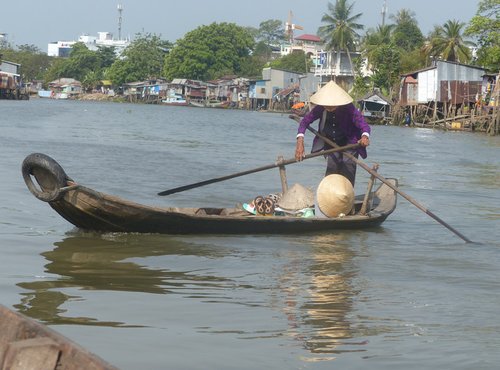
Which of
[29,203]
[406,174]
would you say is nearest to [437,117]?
[406,174]

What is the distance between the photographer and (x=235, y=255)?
7465 millimetres

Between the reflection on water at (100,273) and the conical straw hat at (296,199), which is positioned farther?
the conical straw hat at (296,199)

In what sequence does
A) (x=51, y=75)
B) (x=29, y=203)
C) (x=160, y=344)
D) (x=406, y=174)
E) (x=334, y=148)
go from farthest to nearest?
(x=51, y=75)
(x=406, y=174)
(x=29, y=203)
(x=334, y=148)
(x=160, y=344)

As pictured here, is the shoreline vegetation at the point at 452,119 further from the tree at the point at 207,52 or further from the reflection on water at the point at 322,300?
the tree at the point at 207,52

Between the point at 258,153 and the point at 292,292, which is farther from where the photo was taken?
the point at 258,153

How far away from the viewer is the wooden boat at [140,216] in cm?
686

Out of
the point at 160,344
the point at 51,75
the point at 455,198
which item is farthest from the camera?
the point at 51,75

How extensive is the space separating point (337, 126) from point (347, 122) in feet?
0.35

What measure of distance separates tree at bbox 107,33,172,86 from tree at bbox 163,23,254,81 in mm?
7220

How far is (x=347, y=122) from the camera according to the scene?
8.71 metres

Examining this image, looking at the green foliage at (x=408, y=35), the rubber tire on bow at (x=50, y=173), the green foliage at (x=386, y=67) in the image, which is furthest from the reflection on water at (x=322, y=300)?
the green foliage at (x=408, y=35)

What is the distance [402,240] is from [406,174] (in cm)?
846

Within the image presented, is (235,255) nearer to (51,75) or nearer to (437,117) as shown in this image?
(437,117)

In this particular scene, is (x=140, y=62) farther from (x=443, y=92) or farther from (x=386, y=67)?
(x=443, y=92)
